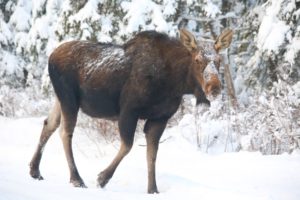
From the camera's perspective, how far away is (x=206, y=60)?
6379 millimetres

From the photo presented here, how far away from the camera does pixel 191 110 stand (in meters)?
11.1

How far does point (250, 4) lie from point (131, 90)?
11511 millimetres

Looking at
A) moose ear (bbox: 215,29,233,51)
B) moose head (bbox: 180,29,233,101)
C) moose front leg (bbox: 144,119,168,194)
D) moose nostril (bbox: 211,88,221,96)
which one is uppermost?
moose ear (bbox: 215,29,233,51)

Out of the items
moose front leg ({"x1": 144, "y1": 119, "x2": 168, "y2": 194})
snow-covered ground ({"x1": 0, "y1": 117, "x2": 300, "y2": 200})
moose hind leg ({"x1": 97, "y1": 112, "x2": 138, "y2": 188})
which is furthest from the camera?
moose front leg ({"x1": 144, "y1": 119, "x2": 168, "y2": 194})

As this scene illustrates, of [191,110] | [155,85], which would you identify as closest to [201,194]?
[155,85]

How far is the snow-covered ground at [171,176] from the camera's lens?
578 cm

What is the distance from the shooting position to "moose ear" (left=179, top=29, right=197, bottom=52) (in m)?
6.55

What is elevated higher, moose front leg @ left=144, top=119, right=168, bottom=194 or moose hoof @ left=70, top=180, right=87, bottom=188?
moose front leg @ left=144, top=119, right=168, bottom=194

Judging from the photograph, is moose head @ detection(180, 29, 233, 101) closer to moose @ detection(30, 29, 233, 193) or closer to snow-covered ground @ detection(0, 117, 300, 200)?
moose @ detection(30, 29, 233, 193)

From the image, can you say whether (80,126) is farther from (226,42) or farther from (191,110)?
(226,42)

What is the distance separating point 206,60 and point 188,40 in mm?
387

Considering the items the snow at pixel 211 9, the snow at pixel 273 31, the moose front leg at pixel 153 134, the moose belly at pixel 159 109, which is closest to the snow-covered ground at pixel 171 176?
the moose front leg at pixel 153 134

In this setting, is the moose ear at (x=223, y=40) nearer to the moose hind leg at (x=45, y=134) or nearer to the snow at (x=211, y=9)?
the moose hind leg at (x=45, y=134)

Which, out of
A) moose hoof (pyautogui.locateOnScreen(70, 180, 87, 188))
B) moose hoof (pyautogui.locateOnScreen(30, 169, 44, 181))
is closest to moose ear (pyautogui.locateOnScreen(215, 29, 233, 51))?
moose hoof (pyautogui.locateOnScreen(70, 180, 87, 188))
